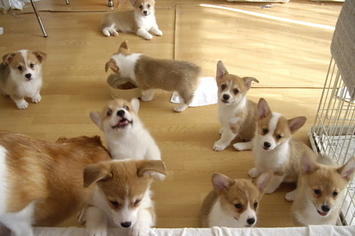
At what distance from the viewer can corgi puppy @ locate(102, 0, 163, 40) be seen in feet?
12.7

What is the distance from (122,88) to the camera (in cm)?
317

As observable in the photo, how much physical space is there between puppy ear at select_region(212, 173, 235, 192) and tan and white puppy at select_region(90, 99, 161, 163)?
55 cm

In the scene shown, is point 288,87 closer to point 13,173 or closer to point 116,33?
point 116,33

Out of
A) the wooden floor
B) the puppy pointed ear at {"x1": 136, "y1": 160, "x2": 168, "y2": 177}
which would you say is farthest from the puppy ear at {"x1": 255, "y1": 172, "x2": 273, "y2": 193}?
the puppy pointed ear at {"x1": 136, "y1": 160, "x2": 168, "y2": 177}

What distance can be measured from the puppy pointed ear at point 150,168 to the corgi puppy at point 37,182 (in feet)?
1.19

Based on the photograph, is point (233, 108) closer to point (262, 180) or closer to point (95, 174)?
point (262, 180)

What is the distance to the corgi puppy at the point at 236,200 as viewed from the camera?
5.71ft

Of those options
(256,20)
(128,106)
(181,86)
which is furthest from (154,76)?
(256,20)

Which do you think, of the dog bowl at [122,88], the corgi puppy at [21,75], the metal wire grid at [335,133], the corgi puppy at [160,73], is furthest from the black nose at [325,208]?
the corgi puppy at [21,75]

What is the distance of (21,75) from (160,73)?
3.84 ft

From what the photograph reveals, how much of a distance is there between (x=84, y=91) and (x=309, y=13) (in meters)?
2.97

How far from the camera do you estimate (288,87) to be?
3129mm

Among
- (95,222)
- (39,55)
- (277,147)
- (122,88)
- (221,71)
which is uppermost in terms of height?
(221,71)

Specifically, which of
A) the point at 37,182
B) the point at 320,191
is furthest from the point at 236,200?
the point at 37,182
